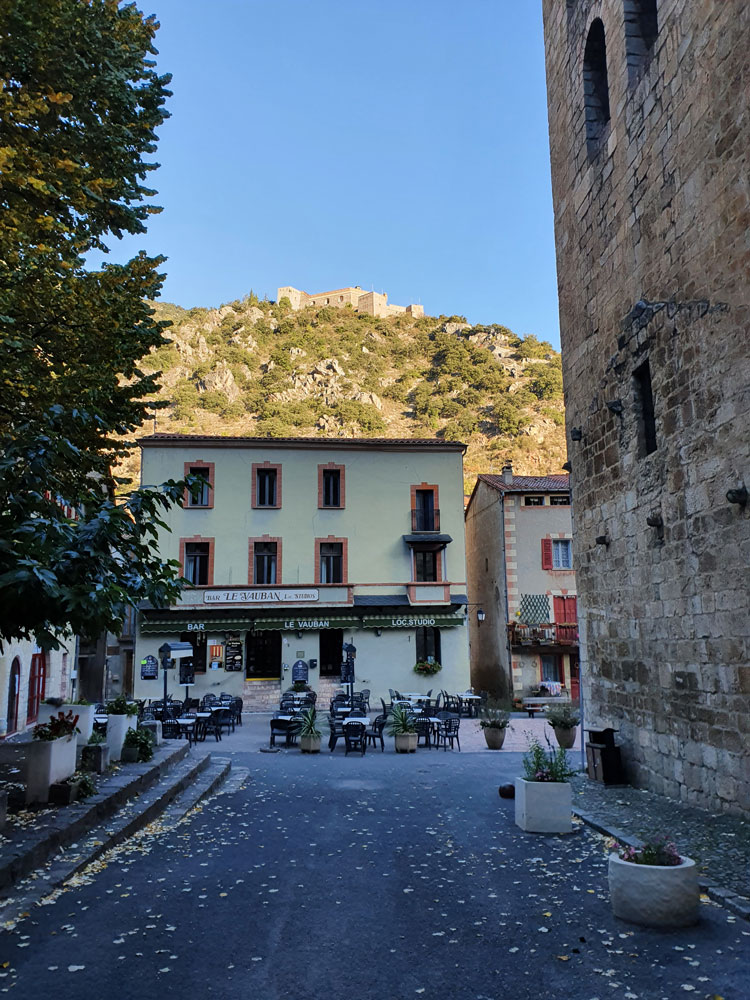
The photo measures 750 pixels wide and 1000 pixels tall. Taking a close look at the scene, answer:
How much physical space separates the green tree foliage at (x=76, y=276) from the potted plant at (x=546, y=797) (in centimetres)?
455

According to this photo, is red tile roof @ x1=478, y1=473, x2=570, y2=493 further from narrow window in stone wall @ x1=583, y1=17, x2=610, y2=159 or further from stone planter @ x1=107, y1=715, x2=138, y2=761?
stone planter @ x1=107, y1=715, x2=138, y2=761

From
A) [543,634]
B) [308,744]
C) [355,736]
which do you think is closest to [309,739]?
[308,744]

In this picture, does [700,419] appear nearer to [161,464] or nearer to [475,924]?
[475,924]

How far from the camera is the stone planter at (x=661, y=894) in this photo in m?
5.09

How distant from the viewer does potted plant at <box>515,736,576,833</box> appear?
8133 mm

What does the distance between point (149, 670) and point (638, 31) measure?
76.0ft

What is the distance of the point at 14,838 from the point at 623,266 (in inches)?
406

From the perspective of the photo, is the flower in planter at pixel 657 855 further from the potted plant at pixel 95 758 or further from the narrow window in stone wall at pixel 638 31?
the narrow window in stone wall at pixel 638 31

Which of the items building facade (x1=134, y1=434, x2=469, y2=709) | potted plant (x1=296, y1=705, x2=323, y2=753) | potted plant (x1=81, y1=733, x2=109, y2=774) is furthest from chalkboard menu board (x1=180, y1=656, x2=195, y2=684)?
potted plant (x1=81, y1=733, x2=109, y2=774)

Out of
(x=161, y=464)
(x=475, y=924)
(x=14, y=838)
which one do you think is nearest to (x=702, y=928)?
(x=475, y=924)

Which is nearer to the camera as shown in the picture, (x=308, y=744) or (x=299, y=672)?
(x=308, y=744)

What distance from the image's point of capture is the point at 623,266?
10633 millimetres

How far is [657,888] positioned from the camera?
510 centimetres

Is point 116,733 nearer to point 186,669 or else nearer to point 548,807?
point 548,807
